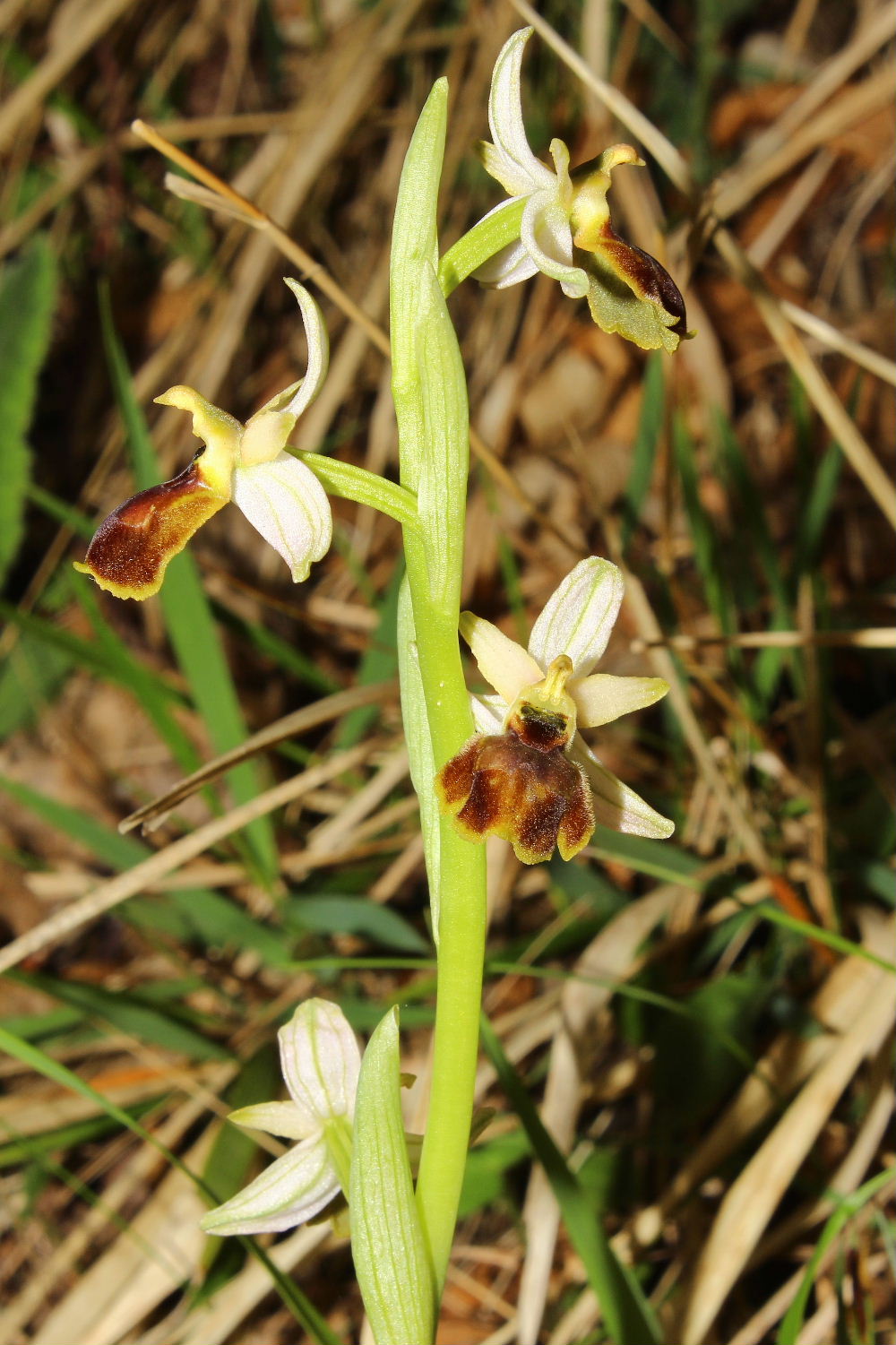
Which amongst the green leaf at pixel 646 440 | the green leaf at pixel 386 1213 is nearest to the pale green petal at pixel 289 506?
the green leaf at pixel 386 1213

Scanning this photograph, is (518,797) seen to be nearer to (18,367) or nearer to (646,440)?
(646,440)

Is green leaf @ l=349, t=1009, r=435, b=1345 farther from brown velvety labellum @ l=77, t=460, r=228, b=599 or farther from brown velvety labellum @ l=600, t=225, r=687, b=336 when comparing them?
brown velvety labellum @ l=600, t=225, r=687, b=336

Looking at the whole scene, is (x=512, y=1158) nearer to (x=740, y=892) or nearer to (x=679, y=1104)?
(x=679, y=1104)

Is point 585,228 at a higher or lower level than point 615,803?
higher

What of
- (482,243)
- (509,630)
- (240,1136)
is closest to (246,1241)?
(240,1136)

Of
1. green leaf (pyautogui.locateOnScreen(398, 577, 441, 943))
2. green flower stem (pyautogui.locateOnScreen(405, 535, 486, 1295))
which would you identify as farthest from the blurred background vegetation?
green leaf (pyautogui.locateOnScreen(398, 577, 441, 943))

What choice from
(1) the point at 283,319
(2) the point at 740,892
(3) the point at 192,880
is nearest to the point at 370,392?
(1) the point at 283,319

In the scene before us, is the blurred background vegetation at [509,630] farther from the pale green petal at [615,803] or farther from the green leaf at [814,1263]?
the pale green petal at [615,803]
